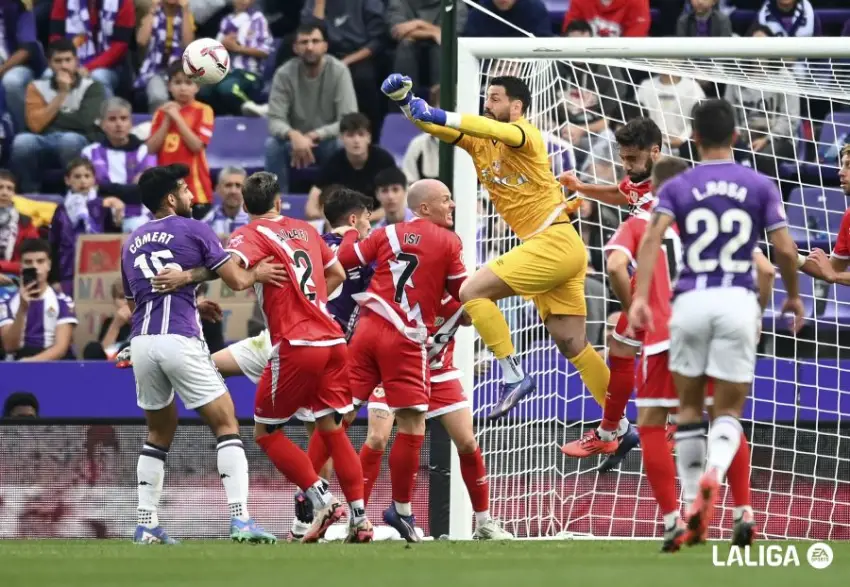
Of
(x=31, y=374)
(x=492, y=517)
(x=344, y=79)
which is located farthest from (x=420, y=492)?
(x=344, y=79)

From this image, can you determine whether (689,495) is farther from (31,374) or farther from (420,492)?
(31,374)

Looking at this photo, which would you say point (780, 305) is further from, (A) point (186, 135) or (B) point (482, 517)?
(A) point (186, 135)

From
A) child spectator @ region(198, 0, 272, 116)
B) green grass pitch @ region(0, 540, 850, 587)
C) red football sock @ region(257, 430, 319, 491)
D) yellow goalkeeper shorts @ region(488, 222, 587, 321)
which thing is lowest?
green grass pitch @ region(0, 540, 850, 587)

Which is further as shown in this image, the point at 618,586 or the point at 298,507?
the point at 298,507

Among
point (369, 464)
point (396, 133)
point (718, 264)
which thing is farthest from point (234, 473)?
point (396, 133)

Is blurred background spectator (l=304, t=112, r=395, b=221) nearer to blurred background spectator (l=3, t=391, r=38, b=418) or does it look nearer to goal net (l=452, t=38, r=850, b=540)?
goal net (l=452, t=38, r=850, b=540)


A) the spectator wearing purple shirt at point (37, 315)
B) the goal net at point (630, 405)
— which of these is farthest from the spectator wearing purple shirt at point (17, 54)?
the goal net at point (630, 405)

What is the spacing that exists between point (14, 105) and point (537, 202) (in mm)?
7820


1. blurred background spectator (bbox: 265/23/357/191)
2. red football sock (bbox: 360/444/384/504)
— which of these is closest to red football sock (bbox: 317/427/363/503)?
red football sock (bbox: 360/444/384/504)

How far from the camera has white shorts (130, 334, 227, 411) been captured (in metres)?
8.88

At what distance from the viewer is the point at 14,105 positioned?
15.9 meters

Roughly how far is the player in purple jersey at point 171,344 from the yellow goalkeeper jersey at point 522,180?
1.64 metres

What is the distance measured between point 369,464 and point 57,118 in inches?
267

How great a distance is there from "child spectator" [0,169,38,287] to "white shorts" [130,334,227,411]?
534 centimetres
